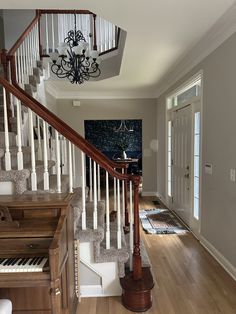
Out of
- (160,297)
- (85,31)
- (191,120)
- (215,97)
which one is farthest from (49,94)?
(160,297)

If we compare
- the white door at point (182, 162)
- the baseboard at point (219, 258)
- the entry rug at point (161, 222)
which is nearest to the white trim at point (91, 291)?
the baseboard at point (219, 258)

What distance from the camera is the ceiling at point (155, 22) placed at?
219 centimetres

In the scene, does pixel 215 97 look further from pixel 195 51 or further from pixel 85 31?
pixel 85 31

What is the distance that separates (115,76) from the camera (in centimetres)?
480

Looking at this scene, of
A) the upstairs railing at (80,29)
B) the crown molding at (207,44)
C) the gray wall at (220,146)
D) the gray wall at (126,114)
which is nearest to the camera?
the crown molding at (207,44)

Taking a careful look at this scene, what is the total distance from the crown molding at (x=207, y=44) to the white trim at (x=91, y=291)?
2856mm

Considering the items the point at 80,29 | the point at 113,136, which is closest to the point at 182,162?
the point at 80,29

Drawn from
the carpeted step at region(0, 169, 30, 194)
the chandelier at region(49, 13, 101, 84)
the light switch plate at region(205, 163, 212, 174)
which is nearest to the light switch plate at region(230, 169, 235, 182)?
the light switch plate at region(205, 163, 212, 174)

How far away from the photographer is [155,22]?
2.56m

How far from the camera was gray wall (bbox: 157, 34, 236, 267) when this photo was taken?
2.58m

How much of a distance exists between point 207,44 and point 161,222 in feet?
9.38

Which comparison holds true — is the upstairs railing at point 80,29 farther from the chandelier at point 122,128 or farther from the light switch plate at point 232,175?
the chandelier at point 122,128

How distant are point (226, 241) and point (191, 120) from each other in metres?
1.89

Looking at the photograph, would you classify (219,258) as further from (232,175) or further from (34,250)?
(34,250)
